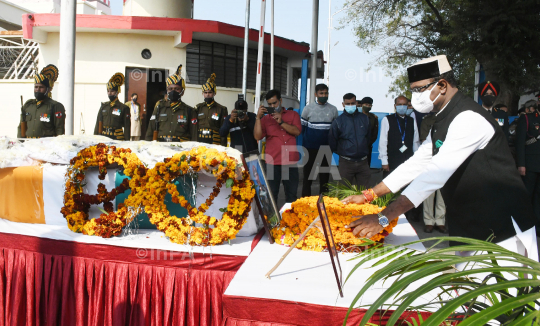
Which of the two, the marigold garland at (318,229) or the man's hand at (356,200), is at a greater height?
the man's hand at (356,200)

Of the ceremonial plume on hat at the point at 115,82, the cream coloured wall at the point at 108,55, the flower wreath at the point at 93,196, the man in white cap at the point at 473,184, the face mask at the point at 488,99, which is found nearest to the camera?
the man in white cap at the point at 473,184

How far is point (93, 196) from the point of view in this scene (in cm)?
337

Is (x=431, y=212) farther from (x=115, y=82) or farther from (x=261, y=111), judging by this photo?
(x=115, y=82)

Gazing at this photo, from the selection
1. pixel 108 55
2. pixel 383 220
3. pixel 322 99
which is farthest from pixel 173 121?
pixel 108 55

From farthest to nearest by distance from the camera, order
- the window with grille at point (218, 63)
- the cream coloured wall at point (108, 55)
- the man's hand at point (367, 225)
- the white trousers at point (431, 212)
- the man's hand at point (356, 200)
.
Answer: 1. the window with grille at point (218, 63)
2. the cream coloured wall at point (108, 55)
3. the white trousers at point (431, 212)
4. the man's hand at point (356, 200)
5. the man's hand at point (367, 225)

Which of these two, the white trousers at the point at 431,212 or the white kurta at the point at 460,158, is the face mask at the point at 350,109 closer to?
the white trousers at the point at 431,212

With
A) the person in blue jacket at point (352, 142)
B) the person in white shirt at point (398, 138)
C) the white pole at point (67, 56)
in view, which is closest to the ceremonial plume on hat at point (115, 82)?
the white pole at point (67, 56)

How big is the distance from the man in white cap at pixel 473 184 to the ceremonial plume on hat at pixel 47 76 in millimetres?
5908

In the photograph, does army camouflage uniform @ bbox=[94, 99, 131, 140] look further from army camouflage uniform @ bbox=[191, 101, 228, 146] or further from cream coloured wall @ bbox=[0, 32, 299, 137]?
cream coloured wall @ bbox=[0, 32, 299, 137]

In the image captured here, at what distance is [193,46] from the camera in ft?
47.7

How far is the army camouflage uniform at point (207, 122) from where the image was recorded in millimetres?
6855

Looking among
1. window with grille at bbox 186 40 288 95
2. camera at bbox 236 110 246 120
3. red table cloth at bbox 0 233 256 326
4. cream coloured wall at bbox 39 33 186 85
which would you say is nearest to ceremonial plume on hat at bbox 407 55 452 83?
red table cloth at bbox 0 233 256 326

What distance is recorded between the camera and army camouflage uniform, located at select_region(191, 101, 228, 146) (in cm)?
686

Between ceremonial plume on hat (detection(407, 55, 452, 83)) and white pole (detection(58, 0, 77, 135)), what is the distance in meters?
5.47
